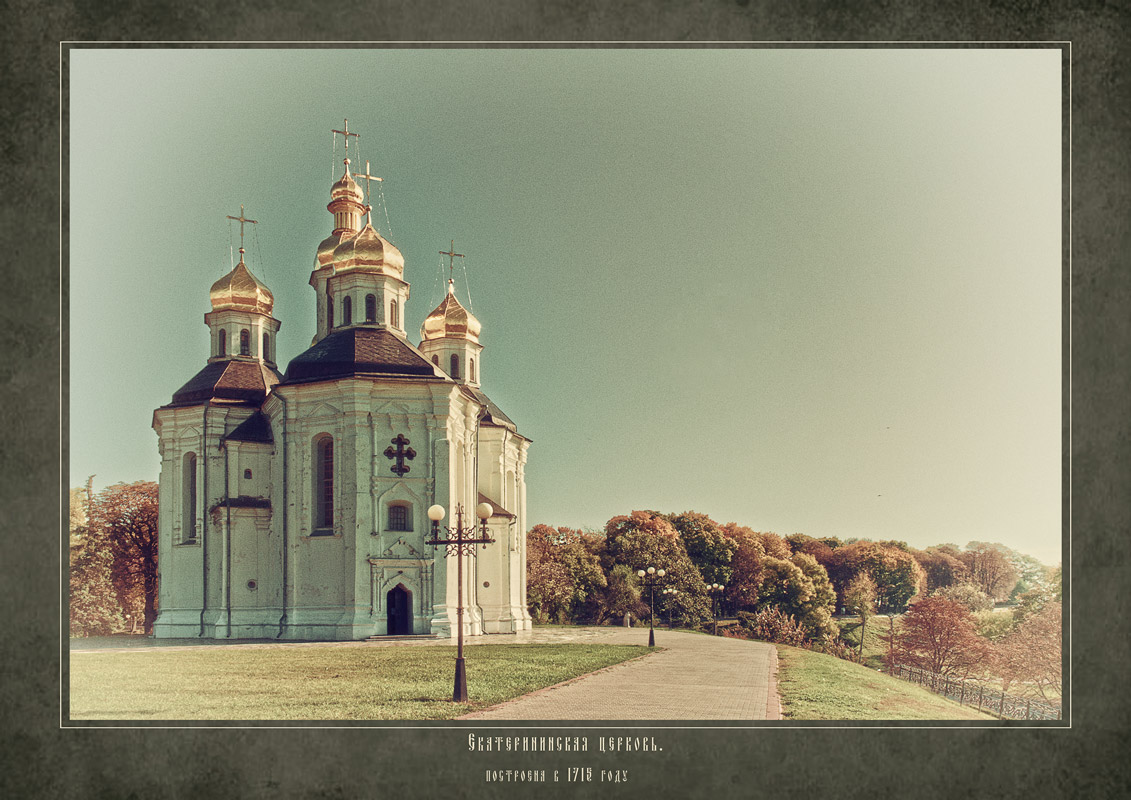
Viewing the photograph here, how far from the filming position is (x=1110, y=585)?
37.0 ft

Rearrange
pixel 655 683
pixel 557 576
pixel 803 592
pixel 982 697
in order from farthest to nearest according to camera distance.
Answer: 1. pixel 557 576
2. pixel 803 592
3. pixel 982 697
4. pixel 655 683

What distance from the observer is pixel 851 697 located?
12938 mm

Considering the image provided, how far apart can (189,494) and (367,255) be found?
6.93 metres

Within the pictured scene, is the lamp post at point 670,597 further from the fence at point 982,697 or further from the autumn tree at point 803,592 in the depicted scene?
the fence at point 982,697

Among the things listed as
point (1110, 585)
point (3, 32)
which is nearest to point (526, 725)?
point (1110, 585)

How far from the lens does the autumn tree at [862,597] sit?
19531 mm

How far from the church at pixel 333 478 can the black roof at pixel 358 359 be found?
4cm

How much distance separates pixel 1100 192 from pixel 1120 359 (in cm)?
183

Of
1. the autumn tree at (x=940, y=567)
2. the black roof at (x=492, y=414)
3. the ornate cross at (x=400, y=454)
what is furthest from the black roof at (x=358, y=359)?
the autumn tree at (x=940, y=567)

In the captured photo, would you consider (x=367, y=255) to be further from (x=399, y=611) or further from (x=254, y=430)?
(x=399, y=611)

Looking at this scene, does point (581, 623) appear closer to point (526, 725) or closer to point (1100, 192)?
point (526, 725)

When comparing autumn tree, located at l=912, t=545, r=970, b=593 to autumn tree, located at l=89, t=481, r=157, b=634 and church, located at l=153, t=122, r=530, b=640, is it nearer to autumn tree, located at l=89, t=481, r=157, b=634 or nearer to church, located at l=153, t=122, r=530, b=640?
church, located at l=153, t=122, r=530, b=640

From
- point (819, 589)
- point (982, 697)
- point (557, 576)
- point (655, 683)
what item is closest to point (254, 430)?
point (557, 576)

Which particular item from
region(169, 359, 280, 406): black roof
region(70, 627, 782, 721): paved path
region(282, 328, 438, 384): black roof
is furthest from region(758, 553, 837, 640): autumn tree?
region(169, 359, 280, 406): black roof
